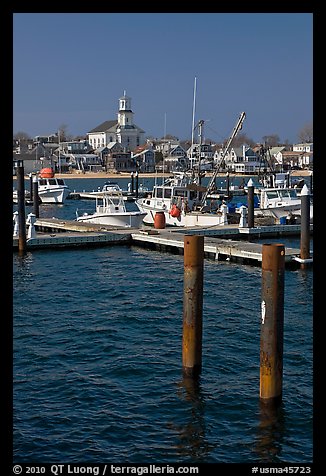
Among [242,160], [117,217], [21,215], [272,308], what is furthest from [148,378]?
[242,160]

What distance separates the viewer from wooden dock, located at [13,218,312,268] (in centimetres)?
3075

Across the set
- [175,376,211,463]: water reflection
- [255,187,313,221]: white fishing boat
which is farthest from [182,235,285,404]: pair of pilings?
[255,187,313,221]: white fishing boat

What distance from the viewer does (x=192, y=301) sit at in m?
14.2

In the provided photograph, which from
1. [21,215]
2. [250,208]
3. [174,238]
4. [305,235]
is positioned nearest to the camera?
[305,235]

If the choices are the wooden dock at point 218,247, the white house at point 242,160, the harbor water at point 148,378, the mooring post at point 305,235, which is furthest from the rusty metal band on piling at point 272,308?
the white house at point 242,160

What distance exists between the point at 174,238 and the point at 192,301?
66.4 feet

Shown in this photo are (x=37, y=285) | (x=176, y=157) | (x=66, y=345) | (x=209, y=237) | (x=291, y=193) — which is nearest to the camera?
(x=66, y=345)

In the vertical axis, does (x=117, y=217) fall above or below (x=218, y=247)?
above

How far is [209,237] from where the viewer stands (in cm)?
3619

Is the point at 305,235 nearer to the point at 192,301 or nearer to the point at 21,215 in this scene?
the point at 21,215
